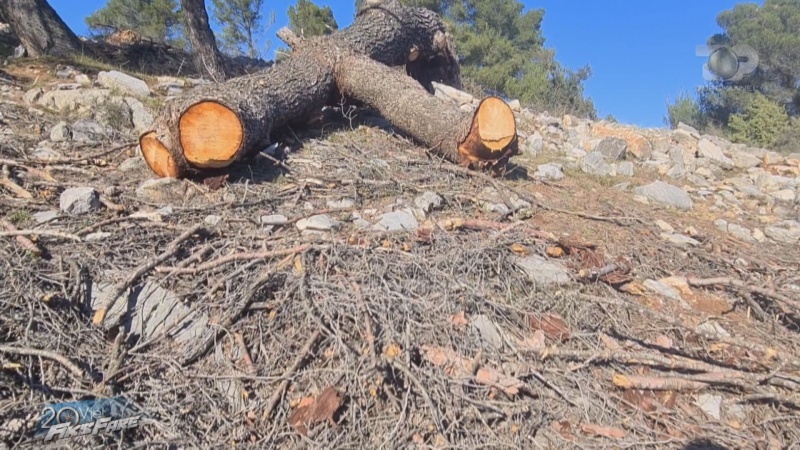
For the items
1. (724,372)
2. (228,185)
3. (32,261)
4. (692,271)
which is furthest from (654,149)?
(32,261)

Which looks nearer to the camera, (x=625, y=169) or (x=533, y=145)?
(x=625, y=169)

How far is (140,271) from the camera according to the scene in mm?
1930

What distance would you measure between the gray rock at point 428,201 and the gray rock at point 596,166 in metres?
2.15

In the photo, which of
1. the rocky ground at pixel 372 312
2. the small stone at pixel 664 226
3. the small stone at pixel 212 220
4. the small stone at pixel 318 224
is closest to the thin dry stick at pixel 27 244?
the rocky ground at pixel 372 312

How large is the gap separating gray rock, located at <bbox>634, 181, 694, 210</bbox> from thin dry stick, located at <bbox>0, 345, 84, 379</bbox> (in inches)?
154

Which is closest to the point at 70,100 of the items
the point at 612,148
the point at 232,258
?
the point at 232,258

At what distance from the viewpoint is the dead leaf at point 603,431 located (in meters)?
1.64

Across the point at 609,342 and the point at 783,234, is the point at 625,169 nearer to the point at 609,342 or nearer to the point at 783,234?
the point at 783,234

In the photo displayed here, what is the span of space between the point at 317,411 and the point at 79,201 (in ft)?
5.63

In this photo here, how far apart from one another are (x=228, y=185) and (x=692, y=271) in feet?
9.17

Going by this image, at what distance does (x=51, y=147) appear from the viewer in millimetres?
3078

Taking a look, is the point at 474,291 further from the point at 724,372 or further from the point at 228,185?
the point at 228,185

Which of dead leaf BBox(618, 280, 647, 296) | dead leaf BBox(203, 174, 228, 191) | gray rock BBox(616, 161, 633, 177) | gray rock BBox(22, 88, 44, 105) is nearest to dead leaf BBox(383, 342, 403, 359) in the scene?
dead leaf BBox(618, 280, 647, 296)

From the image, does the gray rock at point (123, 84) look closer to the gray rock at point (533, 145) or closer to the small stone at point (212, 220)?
the small stone at point (212, 220)
